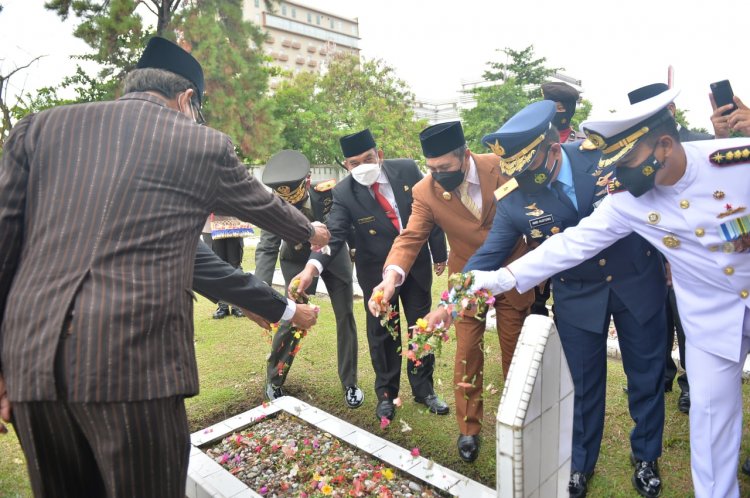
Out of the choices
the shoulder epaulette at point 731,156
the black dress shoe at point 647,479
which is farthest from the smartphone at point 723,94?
the black dress shoe at point 647,479

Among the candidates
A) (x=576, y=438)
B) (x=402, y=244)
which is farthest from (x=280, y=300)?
(x=576, y=438)

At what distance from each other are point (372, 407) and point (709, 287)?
8.96 ft

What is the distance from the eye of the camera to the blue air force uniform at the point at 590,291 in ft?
8.89

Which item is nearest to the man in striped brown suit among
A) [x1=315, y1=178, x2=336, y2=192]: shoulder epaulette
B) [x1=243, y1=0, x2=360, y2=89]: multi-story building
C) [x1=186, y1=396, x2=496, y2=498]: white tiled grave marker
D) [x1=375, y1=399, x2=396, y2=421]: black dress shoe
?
[x1=186, y1=396, x2=496, y2=498]: white tiled grave marker

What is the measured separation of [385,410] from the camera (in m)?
3.98

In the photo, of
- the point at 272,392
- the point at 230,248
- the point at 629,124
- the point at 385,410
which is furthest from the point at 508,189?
the point at 230,248

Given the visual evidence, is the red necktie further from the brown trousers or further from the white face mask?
the brown trousers

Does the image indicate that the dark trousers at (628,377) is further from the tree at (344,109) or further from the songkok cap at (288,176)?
the tree at (344,109)

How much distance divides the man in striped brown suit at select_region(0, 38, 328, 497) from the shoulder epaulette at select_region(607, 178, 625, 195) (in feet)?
6.03

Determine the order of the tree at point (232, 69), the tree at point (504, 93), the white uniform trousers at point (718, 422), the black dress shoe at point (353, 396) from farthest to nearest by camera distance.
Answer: the tree at point (504, 93) → the tree at point (232, 69) → the black dress shoe at point (353, 396) → the white uniform trousers at point (718, 422)

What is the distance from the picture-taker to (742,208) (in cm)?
217

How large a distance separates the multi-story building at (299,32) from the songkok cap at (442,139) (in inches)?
2551

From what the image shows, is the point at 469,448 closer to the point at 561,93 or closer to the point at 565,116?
the point at 565,116

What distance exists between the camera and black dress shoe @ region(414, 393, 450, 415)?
3982 millimetres
